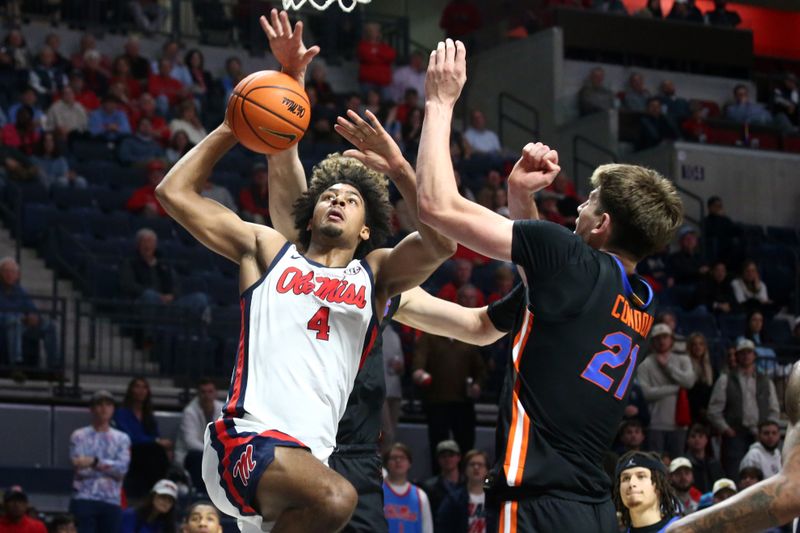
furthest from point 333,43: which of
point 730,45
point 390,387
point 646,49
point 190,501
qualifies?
point 190,501

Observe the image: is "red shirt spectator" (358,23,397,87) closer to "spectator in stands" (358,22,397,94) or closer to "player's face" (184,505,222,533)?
"spectator in stands" (358,22,397,94)

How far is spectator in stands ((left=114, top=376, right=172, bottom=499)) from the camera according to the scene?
491 inches

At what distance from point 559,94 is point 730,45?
3.85 m

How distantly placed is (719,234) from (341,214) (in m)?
14.5

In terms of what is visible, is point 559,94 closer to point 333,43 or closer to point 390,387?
point 333,43

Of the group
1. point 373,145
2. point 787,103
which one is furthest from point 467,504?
point 787,103

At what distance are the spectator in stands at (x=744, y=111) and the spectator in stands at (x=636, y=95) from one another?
1475 mm

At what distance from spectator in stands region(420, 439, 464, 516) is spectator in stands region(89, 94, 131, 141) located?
7125mm

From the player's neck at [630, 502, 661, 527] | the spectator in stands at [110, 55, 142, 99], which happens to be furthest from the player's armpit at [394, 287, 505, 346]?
the spectator in stands at [110, 55, 142, 99]

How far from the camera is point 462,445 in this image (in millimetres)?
13797

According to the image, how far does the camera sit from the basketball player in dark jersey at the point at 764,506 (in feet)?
15.4

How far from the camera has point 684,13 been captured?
83.5ft

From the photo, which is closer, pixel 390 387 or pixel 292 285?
pixel 292 285

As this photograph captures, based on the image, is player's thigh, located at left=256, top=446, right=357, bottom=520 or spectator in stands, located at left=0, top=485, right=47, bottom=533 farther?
spectator in stands, located at left=0, top=485, right=47, bottom=533
